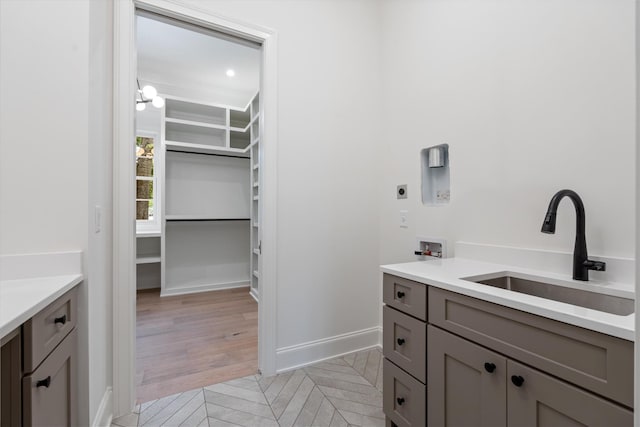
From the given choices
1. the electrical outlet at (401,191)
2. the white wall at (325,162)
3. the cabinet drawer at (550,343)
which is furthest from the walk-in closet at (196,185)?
the cabinet drawer at (550,343)

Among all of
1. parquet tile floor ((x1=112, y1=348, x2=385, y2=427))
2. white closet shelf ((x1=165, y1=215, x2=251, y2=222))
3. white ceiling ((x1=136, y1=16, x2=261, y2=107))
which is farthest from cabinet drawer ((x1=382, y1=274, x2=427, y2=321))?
white closet shelf ((x1=165, y1=215, x2=251, y2=222))

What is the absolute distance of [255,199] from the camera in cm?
373

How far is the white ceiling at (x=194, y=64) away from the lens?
9.46ft

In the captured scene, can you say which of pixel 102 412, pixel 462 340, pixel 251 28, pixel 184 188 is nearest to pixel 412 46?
pixel 251 28

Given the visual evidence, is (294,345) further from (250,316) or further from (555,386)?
(555,386)

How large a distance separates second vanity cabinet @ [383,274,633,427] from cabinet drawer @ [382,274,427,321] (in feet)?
0.05

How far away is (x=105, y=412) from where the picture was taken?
4.62 ft

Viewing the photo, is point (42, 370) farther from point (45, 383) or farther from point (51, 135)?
point (51, 135)

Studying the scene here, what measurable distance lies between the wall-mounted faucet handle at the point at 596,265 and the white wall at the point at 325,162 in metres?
1.35

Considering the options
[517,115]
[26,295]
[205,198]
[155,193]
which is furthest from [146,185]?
[517,115]

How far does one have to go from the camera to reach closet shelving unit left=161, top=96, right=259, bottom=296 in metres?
3.81

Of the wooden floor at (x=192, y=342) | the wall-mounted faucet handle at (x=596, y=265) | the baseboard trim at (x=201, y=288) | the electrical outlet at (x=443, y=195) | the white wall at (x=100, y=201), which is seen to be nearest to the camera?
the wall-mounted faucet handle at (x=596, y=265)

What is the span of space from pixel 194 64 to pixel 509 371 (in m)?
4.10

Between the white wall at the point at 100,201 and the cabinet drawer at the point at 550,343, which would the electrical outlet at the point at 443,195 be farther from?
the white wall at the point at 100,201
